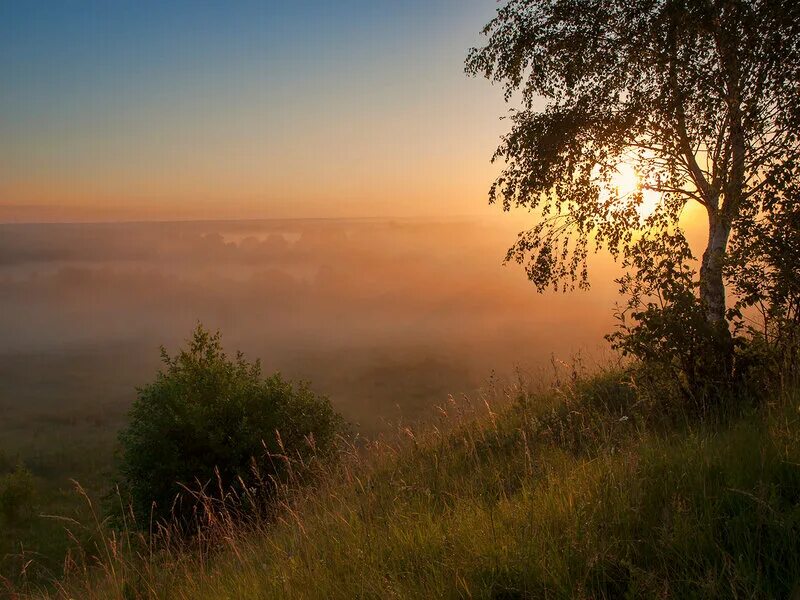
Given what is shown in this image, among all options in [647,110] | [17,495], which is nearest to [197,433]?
[647,110]

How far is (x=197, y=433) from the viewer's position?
19.7 metres

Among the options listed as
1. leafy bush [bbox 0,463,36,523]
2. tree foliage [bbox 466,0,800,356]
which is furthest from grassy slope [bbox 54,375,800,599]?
leafy bush [bbox 0,463,36,523]

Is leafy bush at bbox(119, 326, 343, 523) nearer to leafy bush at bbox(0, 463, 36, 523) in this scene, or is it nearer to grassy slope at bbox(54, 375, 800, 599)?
grassy slope at bbox(54, 375, 800, 599)

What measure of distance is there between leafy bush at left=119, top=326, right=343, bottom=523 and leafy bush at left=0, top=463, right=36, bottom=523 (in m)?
33.8

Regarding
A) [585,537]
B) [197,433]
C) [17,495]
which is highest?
[585,537]

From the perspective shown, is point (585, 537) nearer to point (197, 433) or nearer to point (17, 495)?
point (197, 433)

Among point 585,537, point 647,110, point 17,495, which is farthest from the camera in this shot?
point 17,495

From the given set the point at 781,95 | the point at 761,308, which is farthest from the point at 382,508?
the point at 781,95

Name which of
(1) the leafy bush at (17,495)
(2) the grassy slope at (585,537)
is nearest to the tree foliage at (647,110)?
(2) the grassy slope at (585,537)

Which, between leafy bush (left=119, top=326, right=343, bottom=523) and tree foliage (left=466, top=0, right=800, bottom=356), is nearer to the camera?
tree foliage (left=466, top=0, right=800, bottom=356)

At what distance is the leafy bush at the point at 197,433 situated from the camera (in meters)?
19.3

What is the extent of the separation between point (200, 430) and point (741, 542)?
62.3ft

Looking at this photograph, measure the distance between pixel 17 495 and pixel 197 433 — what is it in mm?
37455

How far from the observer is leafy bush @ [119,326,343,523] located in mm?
19281
